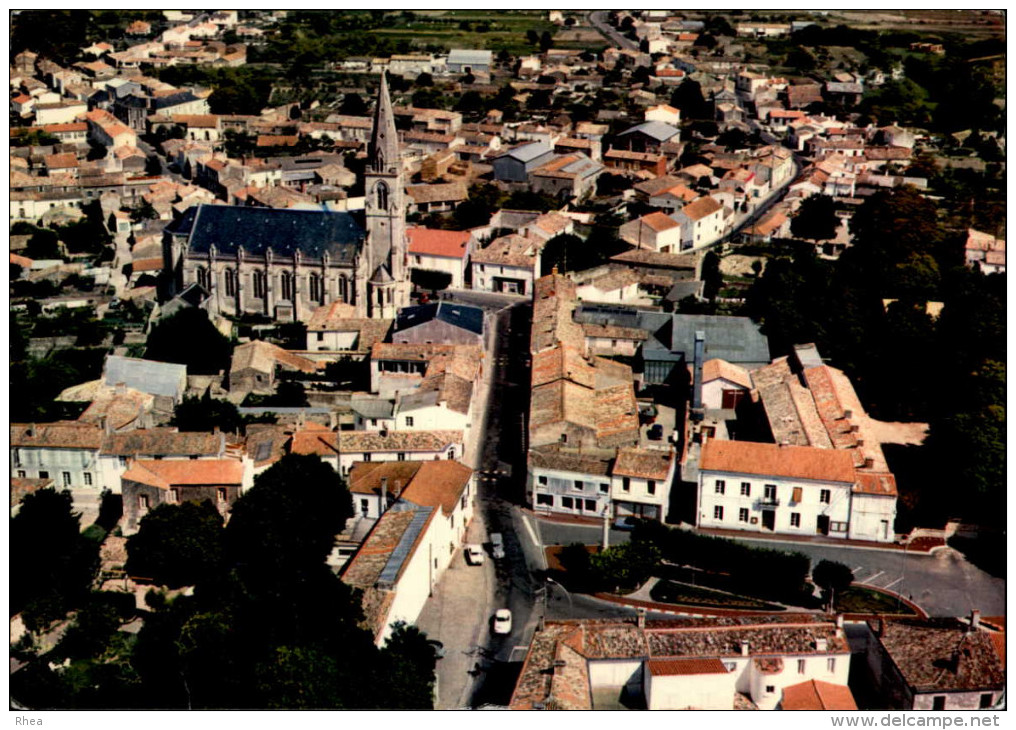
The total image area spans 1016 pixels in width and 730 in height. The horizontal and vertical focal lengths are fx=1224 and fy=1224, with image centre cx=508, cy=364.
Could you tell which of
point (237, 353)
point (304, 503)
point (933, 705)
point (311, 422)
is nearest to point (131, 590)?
point (304, 503)

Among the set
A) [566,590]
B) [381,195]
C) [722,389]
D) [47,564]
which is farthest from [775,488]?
[381,195]

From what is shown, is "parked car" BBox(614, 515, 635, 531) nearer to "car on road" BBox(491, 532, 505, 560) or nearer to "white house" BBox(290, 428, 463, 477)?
"car on road" BBox(491, 532, 505, 560)

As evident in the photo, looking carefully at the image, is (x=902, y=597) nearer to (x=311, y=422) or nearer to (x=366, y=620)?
(x=366, y=620)

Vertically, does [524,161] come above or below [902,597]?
above

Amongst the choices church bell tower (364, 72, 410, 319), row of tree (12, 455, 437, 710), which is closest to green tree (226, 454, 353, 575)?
row of tree (12, 455, 437, 710)

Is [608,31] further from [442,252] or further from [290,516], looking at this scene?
[290,516]
